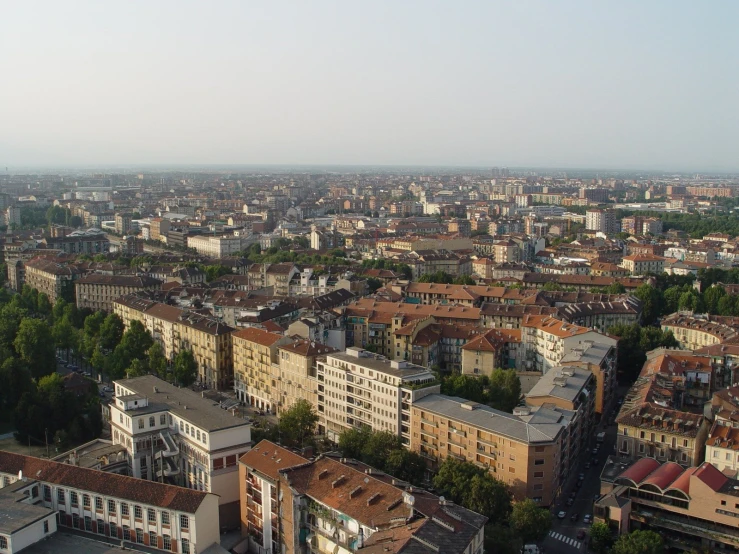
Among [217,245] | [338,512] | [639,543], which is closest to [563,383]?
[639,543]

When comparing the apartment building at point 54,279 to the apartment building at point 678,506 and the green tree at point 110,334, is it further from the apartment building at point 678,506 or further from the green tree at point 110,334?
the apartment building at point 678,506

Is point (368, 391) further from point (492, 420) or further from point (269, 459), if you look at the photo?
point (269, 459)

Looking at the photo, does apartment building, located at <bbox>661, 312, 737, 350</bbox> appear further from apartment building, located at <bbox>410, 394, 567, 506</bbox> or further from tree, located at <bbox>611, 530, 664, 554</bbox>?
tree, located at <bbox>611, 530, 664, 554</bbox>

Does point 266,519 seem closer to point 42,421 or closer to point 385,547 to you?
point 385,547

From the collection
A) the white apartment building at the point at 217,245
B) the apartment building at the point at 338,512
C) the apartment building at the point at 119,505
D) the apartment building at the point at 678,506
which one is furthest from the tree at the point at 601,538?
the white apartment building at the point at 217,245

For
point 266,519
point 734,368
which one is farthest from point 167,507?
point 734,368
